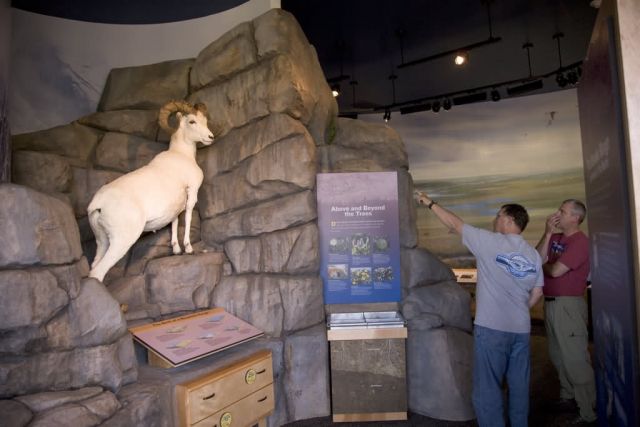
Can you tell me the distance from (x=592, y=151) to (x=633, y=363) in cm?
100

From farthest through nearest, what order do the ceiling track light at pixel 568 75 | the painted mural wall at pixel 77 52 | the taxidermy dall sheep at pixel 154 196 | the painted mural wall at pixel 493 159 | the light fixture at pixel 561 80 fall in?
the painted mural wall at pixel 493 159 → the light fixture at pixel 561 80 → the ceiling track light at pixel 568 75 → the painted mural wall at pixel 77 52 → the taxidermy dall sheep at pixel 154 196

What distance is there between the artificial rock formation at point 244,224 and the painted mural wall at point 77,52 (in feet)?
0.88

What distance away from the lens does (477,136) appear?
A: 32.9ft

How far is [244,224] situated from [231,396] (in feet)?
5.84

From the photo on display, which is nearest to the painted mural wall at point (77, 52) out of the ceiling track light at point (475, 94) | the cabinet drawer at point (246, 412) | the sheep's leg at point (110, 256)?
the sheep's leg at point (110, 256)

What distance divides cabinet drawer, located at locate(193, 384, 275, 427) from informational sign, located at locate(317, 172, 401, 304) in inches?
48.5

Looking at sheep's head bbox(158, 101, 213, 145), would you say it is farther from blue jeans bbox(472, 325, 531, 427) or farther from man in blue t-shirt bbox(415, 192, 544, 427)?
blue jeans bbox(472, 325, 531, 427)

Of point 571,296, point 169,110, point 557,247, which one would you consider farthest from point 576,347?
point 169,110

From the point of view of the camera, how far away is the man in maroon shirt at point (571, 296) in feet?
11.4

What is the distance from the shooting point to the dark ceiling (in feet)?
20.7

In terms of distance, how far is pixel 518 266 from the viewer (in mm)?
2807

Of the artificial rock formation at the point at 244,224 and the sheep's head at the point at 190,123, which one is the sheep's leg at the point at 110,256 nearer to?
the artificial rock formation at the point at 244,224

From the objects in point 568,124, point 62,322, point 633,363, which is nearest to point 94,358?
point 62,322

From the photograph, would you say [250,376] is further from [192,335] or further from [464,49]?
[464,49]
